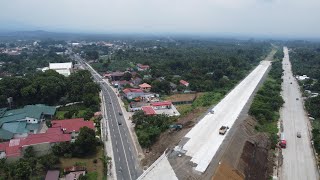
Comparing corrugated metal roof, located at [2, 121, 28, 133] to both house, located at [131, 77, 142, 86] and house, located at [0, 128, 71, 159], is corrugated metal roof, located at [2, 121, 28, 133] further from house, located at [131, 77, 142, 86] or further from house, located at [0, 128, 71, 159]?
house, located at [131, 77, 142, 86]

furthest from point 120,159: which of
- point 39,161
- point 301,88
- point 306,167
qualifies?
point 301,88

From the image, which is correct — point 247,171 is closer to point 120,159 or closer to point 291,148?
point 291,148

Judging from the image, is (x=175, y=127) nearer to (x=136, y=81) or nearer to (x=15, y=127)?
(x=15, y=127)

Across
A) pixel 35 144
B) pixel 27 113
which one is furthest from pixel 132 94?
pixel 35 144

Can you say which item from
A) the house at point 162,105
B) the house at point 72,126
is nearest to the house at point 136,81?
the house at point 162,105

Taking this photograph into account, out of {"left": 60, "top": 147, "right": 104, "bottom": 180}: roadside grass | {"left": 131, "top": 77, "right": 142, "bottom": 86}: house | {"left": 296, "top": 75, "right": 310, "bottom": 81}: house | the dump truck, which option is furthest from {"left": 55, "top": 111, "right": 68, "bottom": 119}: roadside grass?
{"left": 296, "top": 75, "right": 310, "bottom": 81}: house

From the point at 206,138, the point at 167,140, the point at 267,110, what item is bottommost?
the point at 167,140
